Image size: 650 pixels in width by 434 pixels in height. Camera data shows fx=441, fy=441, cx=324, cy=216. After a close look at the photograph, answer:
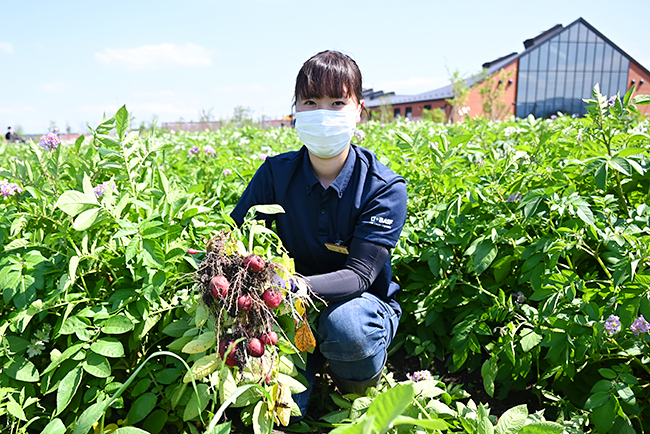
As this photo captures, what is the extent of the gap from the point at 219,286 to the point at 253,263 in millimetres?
111

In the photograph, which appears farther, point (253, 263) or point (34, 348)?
point (34, 348)

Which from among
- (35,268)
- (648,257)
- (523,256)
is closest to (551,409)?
(523,256)

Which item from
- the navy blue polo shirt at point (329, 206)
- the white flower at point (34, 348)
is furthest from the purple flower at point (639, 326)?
the white flower at point (34, 348)

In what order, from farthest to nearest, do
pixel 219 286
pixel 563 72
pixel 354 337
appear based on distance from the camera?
pixel 563 72
pixel 354 337
pixel 219 286

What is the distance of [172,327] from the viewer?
1439 millimetres

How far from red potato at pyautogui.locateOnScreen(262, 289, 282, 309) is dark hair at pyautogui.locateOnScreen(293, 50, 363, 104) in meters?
0.79

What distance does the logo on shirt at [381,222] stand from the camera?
1617 millimetres

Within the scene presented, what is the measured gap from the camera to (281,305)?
1360 millimetres

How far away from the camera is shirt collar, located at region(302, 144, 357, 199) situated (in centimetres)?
171

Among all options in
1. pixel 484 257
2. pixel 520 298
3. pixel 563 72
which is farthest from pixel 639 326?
pixel 563 72

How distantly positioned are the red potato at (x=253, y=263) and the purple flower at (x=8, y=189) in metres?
1.23

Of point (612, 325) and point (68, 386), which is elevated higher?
point (612, 325)

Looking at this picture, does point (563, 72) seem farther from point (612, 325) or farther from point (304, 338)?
point (304, 338)

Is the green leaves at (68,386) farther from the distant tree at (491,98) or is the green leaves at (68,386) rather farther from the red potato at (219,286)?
the distant tree at (491,98)
